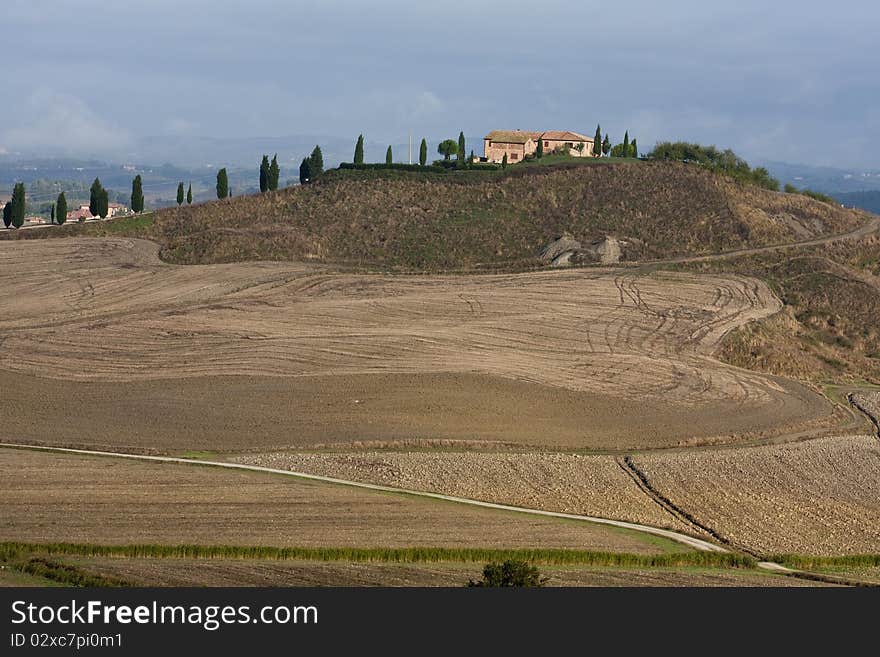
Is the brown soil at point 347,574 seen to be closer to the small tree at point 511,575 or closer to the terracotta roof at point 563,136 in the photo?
the small tree at point 511,575

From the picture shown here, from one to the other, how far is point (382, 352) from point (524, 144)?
2686 inches

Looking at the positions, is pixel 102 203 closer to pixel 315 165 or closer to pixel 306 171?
pixel 315 165

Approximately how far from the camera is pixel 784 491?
4066cm

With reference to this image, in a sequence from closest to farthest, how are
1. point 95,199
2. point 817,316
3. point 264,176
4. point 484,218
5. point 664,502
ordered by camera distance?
point 664,502, point 817,316, point 484,218, point 95,199, point 264,176

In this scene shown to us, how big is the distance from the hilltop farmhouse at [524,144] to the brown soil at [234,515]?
84.1 meters

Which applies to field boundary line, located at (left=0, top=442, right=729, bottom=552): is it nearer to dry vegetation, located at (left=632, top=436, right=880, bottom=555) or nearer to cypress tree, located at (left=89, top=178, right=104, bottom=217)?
dry vegetation, located at (left=632, top=436, right=880, bottom=555)

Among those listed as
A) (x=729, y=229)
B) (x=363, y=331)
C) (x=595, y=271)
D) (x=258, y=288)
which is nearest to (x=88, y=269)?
(x=258, y=288)

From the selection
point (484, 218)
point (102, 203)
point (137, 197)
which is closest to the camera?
point (484, 218)

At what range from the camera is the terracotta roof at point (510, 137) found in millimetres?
119812

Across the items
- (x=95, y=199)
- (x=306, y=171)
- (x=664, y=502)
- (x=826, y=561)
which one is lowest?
(x=826, y=561)

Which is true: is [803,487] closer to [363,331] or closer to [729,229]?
[363,331]

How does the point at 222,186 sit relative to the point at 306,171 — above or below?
below

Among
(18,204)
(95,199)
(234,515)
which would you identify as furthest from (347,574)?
(95,199)

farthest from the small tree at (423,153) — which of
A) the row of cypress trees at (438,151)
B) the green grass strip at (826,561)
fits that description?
the green grass strip at (826,561)
